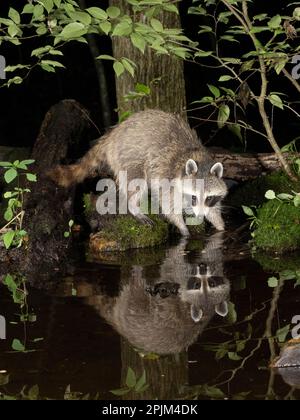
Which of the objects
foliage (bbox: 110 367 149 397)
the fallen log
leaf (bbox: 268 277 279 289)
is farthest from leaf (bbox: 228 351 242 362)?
the fallen log

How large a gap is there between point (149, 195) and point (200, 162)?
79 centimetres

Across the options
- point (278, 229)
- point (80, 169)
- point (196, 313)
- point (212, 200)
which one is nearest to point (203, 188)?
point (212, 200)

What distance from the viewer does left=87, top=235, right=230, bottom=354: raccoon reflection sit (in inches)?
201

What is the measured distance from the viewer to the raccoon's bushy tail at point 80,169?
7992mm

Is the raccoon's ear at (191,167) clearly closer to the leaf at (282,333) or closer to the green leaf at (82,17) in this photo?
the green leaf at (82,17)

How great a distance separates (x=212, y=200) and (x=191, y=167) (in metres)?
0.43

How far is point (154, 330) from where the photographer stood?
5293 millimetres

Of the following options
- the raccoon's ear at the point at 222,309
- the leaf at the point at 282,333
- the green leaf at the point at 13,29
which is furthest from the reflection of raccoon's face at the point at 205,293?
the green leaf at the point at 13,29

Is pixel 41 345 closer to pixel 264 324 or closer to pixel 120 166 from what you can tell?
pixel 264 324

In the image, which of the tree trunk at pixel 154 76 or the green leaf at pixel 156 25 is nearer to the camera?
the green leaf at pixel 156 25

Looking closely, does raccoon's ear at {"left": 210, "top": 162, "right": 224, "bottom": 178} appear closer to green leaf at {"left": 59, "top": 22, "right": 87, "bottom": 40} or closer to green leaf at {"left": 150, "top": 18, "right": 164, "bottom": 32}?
green leaf at {"left": 150, "top": 18, "right": 164, "bottom": 32}

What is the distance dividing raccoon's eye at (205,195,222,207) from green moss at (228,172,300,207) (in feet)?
2.45

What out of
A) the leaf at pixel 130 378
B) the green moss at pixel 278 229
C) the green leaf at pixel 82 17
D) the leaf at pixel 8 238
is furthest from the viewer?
the green moss at pixel 278 229

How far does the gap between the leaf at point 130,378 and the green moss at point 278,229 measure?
3.06m
